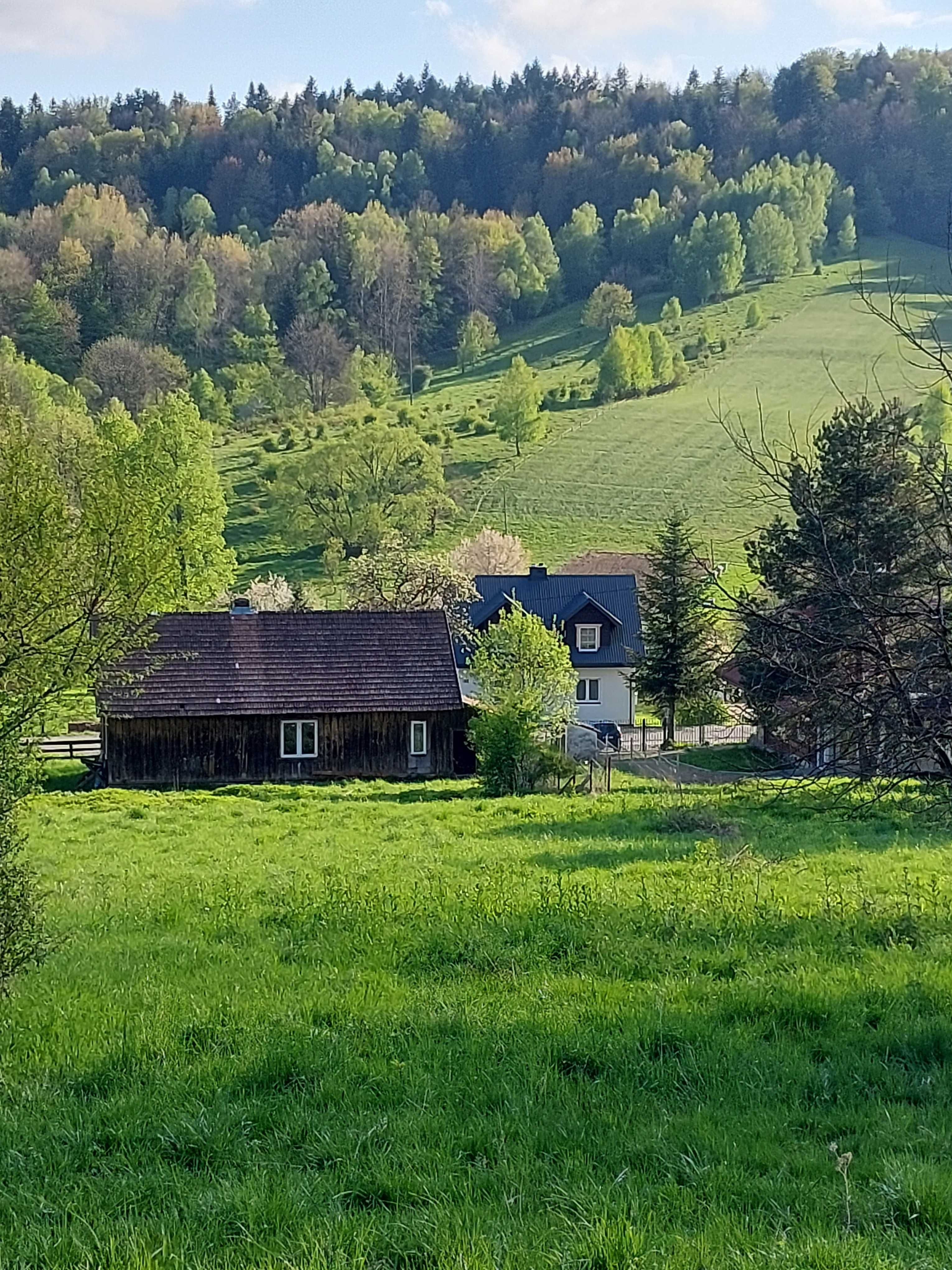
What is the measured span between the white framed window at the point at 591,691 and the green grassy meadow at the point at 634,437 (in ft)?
48.8

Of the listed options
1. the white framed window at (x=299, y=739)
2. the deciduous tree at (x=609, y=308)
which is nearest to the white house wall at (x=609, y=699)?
the white framed window at (x=299, y=739)

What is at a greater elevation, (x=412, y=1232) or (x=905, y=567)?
(x=905, y=567)

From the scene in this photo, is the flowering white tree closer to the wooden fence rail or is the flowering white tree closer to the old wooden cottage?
the wooden fence rail

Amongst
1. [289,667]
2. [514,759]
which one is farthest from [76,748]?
[514,759]

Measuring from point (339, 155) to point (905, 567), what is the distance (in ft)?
611

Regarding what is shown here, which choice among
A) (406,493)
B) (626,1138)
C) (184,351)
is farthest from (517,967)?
(184,351)

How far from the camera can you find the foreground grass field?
4582 millimetres

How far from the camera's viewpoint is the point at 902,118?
160875 millimetres

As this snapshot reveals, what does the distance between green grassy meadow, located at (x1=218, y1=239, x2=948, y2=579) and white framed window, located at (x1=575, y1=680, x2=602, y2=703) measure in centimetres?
1487

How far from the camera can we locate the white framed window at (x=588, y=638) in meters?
54.5

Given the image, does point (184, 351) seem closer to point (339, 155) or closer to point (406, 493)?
point (406, 493)

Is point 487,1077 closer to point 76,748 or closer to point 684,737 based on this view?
point 76,748

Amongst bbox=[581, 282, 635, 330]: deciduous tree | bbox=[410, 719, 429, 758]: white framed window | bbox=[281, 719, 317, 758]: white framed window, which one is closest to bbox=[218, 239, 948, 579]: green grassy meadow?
bbox=[581, 282, 635, 330]: deciduous tree

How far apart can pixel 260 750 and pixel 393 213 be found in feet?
477
